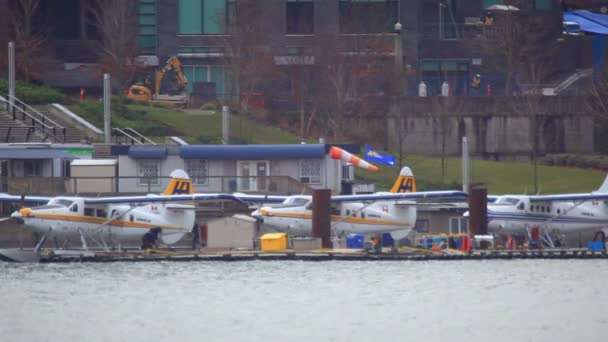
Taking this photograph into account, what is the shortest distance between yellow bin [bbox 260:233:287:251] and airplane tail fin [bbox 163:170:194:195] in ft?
14.3

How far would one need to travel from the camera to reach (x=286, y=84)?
95.9 metres

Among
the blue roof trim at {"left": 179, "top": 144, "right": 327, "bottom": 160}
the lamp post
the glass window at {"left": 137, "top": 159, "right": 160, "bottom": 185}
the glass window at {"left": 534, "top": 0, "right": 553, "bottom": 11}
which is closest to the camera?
the blue roof trim at {"left": 179, "top": 144, "right": 327, "bottom": 160}

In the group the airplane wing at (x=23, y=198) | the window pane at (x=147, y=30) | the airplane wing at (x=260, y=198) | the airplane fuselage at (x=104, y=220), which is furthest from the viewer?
the window pane at (x=147, y=30)

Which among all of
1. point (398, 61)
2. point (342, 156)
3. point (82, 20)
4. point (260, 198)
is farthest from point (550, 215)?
point (82, 20)

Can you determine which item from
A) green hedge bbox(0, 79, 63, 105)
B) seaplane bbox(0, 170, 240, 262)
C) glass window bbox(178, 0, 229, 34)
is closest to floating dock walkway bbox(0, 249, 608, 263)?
seaplane bbox(0, 170, 240, 262)

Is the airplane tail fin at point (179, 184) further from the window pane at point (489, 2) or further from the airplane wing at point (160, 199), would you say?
the window pane at point (489, 2)

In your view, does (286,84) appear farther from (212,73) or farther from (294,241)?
(294,241)

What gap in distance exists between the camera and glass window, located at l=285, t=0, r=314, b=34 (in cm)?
9738

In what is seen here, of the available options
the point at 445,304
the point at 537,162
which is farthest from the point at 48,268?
the point at 537,162

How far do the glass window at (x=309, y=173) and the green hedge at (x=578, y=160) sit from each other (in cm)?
1374

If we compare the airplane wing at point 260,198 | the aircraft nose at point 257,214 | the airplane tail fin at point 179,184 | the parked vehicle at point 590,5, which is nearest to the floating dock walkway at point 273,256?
the aircraft nose at point 257,214

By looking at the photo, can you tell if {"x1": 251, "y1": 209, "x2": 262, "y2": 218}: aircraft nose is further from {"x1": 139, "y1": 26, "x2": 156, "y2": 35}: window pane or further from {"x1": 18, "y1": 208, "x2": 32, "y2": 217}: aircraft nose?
{"x1": 139, "y1": 26, "x2": 156, "y2": 35}: window pane

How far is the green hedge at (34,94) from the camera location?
87312 millimetres

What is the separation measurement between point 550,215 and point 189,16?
32.8m
